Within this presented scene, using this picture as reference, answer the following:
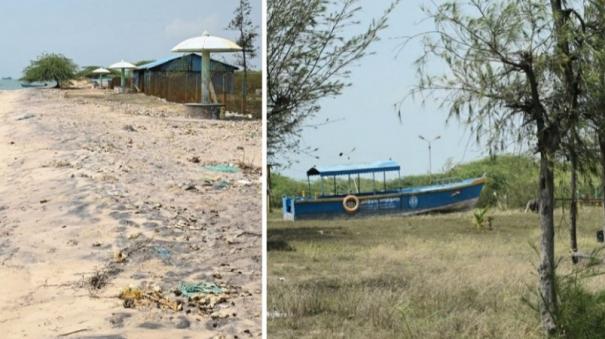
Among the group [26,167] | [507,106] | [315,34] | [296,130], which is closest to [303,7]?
[315,34]

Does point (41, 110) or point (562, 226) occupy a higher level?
point (41, 110)

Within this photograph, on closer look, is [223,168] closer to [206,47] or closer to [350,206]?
[206,47]

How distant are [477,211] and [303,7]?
3.06 ft

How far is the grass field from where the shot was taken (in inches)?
102

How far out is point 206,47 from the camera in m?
4.30

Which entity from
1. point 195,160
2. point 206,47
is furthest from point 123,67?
point 206,47

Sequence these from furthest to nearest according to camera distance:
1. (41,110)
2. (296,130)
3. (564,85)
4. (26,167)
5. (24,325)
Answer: (41,110) → (26,167) → (24,325) → (296,130) → (564,85)

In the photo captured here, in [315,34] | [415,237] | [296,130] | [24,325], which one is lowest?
[24,325]

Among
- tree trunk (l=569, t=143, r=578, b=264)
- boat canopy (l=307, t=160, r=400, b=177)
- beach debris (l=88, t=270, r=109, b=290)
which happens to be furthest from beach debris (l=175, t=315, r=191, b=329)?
tree trunk (l=569, t=143, r=578, b=264)

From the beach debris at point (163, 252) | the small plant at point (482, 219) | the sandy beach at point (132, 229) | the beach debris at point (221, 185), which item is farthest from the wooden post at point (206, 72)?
the small plant at point (482, 219)

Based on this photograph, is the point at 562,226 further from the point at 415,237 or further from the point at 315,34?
the point at 315,34

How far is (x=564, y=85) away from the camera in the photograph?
2.42 meters

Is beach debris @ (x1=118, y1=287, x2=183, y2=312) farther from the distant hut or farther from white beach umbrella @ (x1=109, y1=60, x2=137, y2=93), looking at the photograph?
white beach umbrella @ (x1=109, y1=60, x2=137, y2=93)

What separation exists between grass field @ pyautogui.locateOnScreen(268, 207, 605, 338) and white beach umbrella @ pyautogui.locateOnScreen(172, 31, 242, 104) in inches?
56.0
